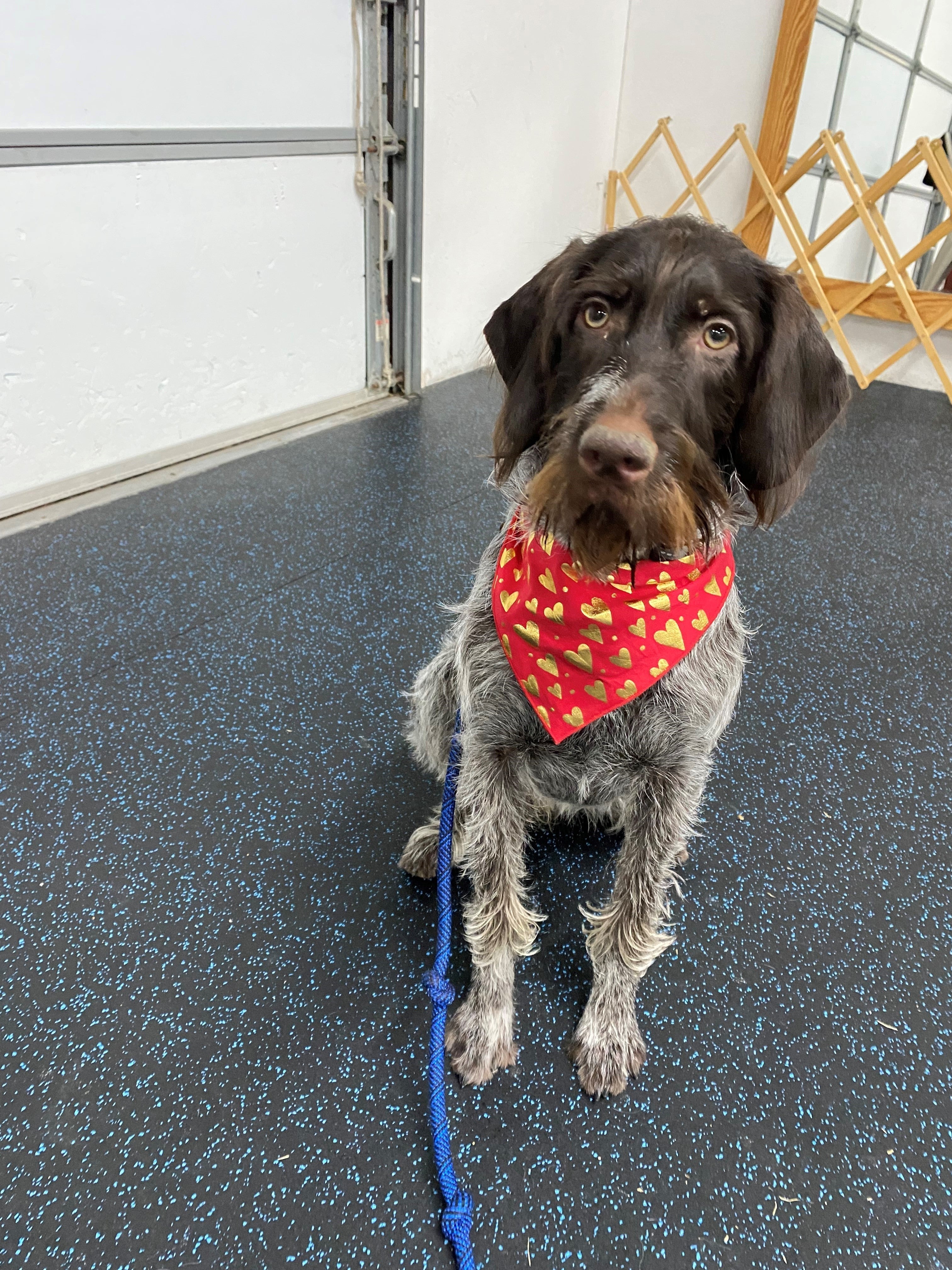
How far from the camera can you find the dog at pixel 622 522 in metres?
0.96

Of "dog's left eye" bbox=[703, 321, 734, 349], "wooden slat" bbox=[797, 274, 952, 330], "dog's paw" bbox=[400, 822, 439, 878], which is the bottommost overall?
"dog's paw" bbox=[400, 822, 439, 878]

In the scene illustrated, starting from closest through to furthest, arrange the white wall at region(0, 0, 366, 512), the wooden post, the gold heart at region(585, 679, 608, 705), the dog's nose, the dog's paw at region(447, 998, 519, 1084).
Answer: the dog's nose < the gold heart at region(585, 679, 608, 705) < the dog's paw at region(447, 998, 519, 1084) < the white wall at region(0, 0, 366, 512) < the wooden post

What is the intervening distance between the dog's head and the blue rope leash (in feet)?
1.72

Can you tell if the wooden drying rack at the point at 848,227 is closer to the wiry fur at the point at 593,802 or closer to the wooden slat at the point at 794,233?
the wooden slat at the point at 794,233

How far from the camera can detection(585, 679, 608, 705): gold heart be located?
1123 mm

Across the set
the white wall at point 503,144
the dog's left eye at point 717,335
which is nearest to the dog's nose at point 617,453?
the dog's left eye at point 717,335

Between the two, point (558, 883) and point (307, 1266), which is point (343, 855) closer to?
point (558, 883)

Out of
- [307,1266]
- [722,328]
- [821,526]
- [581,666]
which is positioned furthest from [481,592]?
[821,526]

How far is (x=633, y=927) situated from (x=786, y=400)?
80 cm

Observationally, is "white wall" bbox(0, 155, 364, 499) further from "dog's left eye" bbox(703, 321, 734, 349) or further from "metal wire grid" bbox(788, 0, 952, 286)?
"metal wire grid" bbox(788, 0, 952, 286)

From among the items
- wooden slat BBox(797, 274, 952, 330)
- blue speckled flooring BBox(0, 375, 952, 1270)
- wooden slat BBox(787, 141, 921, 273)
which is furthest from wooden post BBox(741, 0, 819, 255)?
blue speckled flooring BBox(0, 375, 952, 1270)

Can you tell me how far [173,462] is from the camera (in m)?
3.05

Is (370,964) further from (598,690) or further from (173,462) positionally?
(173,462)

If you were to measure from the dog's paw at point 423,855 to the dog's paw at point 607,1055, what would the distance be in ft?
1.34
